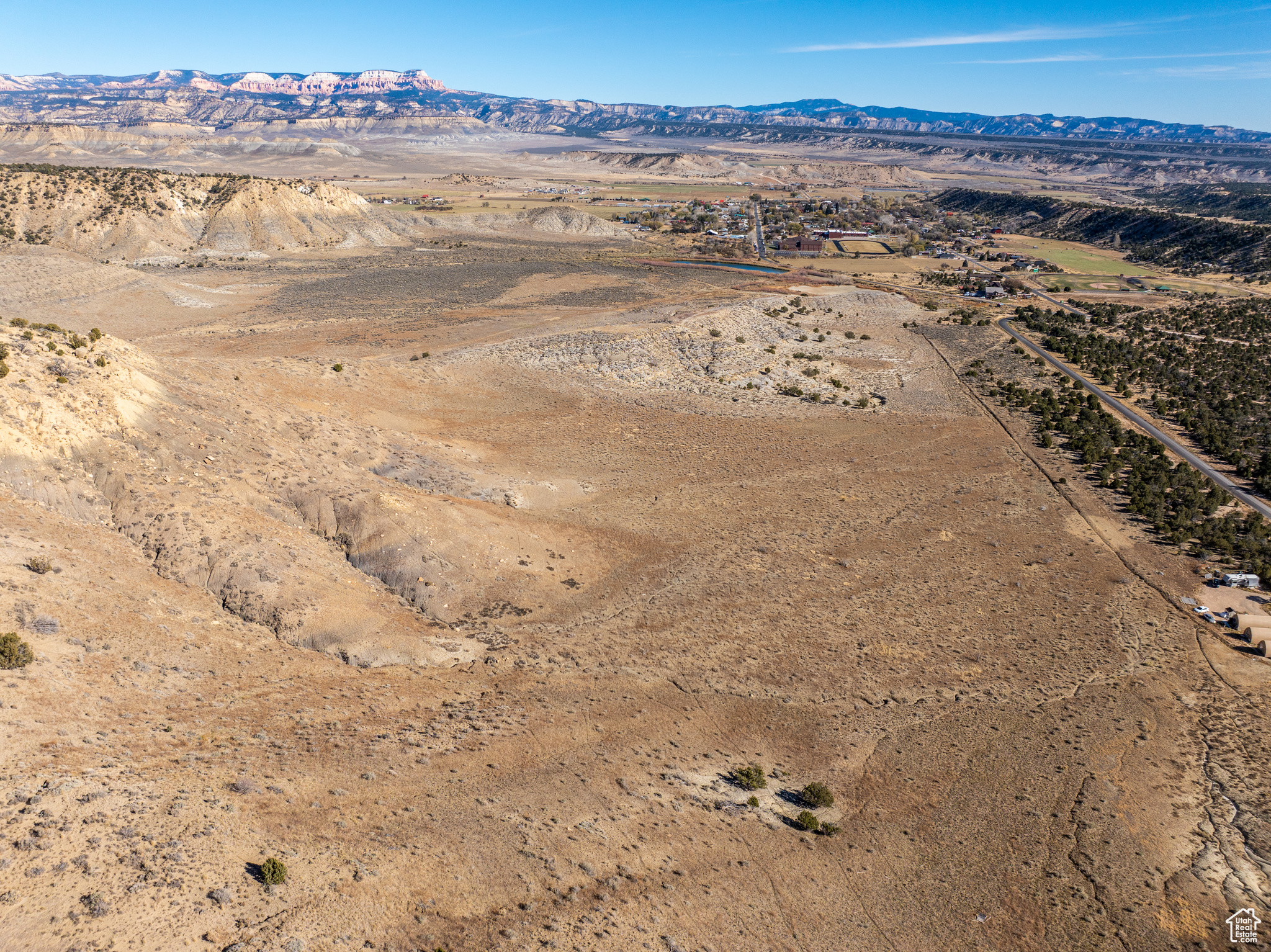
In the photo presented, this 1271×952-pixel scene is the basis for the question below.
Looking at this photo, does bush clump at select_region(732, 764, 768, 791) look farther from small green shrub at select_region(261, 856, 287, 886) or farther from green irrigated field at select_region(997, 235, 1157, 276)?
green irrigated field at select_region(997, 235, 1157, 276)

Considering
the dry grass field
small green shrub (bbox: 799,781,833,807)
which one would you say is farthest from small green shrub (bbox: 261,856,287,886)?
small green shrub (bbox: 799,781,833,807)

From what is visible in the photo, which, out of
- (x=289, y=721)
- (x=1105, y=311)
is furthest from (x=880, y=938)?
(x=1105, y=311)

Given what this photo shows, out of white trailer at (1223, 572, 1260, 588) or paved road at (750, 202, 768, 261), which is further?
paved road at (750, 202, 768, 261)
